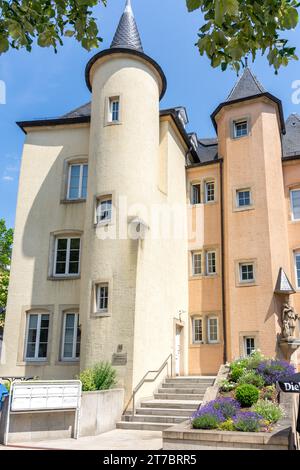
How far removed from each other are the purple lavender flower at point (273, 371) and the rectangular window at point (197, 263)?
7773 millimetres

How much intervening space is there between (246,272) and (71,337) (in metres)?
7.86

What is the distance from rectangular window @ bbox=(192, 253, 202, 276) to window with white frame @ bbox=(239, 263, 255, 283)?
2.11m

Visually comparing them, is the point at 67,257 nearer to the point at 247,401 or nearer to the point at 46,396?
the point at 46,396

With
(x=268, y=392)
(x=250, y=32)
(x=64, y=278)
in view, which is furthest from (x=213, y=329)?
(x=250, y=32)

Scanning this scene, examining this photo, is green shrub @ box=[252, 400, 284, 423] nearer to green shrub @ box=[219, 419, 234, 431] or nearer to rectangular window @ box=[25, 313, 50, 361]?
green shrub @ box=[219, 419, 234, 431]

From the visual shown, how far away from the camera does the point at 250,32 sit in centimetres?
551

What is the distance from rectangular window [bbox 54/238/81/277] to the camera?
18.3m

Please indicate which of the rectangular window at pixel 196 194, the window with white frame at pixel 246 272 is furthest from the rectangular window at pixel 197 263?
the rectangular window at pixel 196 194

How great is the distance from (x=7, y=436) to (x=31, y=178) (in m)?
11.9

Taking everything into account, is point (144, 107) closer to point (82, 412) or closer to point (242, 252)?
point (242, 252)

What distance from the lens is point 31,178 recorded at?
19766mm

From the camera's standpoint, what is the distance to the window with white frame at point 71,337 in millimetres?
17078

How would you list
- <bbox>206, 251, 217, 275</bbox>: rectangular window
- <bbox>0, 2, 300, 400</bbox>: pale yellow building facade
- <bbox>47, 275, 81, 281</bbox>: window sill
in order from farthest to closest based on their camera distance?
<bbox>206, 251, 217, 275</bbox>: rectangular window → <bbox>47, 275, 81, 281</bbox>: window sill → <bbox>0, 2, 300, 400</bbox>: pale yellow building facade

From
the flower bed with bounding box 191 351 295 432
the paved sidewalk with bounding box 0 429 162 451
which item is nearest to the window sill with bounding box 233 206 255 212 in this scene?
the flower bed with bounding box 191 351 295 432
